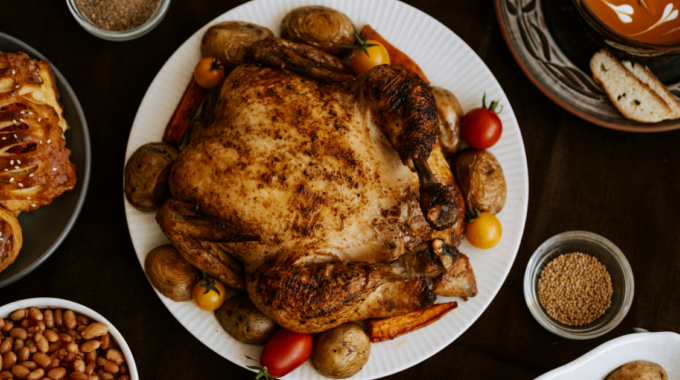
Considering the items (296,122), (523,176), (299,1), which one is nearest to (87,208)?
(296,122)

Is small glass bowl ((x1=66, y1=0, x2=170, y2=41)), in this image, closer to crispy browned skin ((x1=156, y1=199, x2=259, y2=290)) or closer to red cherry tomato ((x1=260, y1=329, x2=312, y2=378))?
crispy browned skin ((x1=156, y1=199, x2=259, y2=290))

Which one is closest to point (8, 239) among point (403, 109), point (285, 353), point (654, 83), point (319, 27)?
point (285, 353)

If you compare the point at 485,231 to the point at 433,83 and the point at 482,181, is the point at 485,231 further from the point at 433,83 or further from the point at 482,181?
the point at 433,83

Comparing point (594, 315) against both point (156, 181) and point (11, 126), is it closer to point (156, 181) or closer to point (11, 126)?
point (156, 181)

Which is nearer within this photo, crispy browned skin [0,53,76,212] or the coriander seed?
crispy browned skin [0,53,76,212]

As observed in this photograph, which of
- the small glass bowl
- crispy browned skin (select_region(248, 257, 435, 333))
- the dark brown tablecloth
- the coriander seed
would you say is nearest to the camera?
crispy browned skin (select_region(248, 257, 435, 333))

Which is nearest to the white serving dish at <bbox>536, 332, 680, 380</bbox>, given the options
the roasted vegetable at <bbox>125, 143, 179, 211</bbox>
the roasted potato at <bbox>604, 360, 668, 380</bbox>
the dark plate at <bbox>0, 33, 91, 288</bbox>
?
the roasted potato at <bbox>604, 360, 668, 380</bbox>
